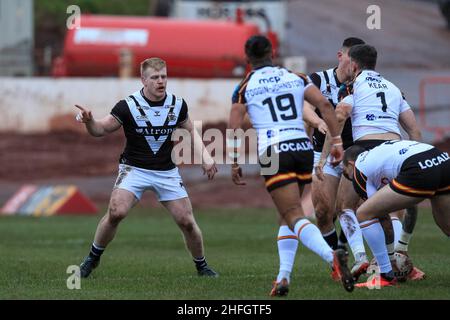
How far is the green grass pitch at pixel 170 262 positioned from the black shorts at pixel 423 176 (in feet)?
3.00

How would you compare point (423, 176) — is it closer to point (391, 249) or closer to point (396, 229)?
point (391, 249)

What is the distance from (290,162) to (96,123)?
240 centimetres

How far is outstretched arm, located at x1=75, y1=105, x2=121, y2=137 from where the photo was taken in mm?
10453

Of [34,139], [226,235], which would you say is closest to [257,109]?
[226,235]

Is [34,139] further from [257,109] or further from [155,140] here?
[257,109]

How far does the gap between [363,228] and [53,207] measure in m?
14.3

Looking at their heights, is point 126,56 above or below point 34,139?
above

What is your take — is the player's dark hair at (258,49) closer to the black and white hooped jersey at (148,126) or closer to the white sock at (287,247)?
the white sock at (287,247)

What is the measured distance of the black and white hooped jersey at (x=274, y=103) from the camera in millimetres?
9438

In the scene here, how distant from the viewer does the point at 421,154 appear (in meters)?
9.60

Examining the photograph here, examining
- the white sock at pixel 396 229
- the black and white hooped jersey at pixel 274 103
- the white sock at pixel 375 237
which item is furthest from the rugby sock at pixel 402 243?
the black and white hooped jersey at pixel 274 103

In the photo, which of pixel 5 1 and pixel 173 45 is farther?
pixel 5 1
